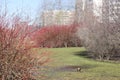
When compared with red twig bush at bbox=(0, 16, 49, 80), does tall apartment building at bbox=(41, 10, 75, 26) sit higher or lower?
higher

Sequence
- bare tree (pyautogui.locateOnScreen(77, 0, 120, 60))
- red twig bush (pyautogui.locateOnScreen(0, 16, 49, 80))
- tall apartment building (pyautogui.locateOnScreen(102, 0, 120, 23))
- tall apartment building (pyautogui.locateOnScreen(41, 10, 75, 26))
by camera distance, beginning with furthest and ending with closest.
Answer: tall apartment building (pyautogui.locateOnScreen(41, 10, 75, 26)) → bare tree (pyautogui.locateOnScreen(77, 0, 120, 60)) → tall apartment building (pyautogui.locateOnScreen(102, 0, 120, 23)) → red twig bush (pyautogui.locateOnScreen(0, 16, 49, 80))

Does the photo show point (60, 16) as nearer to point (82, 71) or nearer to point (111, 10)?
point (111, 10)

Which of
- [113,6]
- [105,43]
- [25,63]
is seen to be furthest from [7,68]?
[105,43]

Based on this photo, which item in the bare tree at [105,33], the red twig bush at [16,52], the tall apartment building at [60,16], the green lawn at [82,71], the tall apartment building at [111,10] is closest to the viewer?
the red twig bush at [16,52]

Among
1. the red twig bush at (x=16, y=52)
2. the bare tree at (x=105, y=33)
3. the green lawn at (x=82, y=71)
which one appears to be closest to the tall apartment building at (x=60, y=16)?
the bare tree at (x=105, y=33)

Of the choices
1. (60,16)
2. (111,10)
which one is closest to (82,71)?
(111,10)

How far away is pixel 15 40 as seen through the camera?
7.73m

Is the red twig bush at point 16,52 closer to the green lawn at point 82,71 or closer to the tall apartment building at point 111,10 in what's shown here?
the green lawn at point 82,71

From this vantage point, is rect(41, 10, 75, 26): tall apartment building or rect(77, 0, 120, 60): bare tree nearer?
rect(77, 0, 120, 60): bare tree

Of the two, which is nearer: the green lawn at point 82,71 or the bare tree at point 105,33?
the green lawn at point 82,71

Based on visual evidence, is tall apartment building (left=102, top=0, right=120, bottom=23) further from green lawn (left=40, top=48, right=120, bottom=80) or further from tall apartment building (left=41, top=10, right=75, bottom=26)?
tall apartment building (left=41, top=10, right=75, bottom=26)

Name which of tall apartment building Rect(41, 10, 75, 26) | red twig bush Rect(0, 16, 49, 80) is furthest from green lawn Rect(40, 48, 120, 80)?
tall apartment building Rect(41, 10, 75, 26)

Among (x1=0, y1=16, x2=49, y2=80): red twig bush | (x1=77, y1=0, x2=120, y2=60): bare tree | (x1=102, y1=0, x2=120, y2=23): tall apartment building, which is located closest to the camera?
(x1=0, y1=16, x2=49, y2=80): red twig bush

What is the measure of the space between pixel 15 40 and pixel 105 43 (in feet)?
45.4
